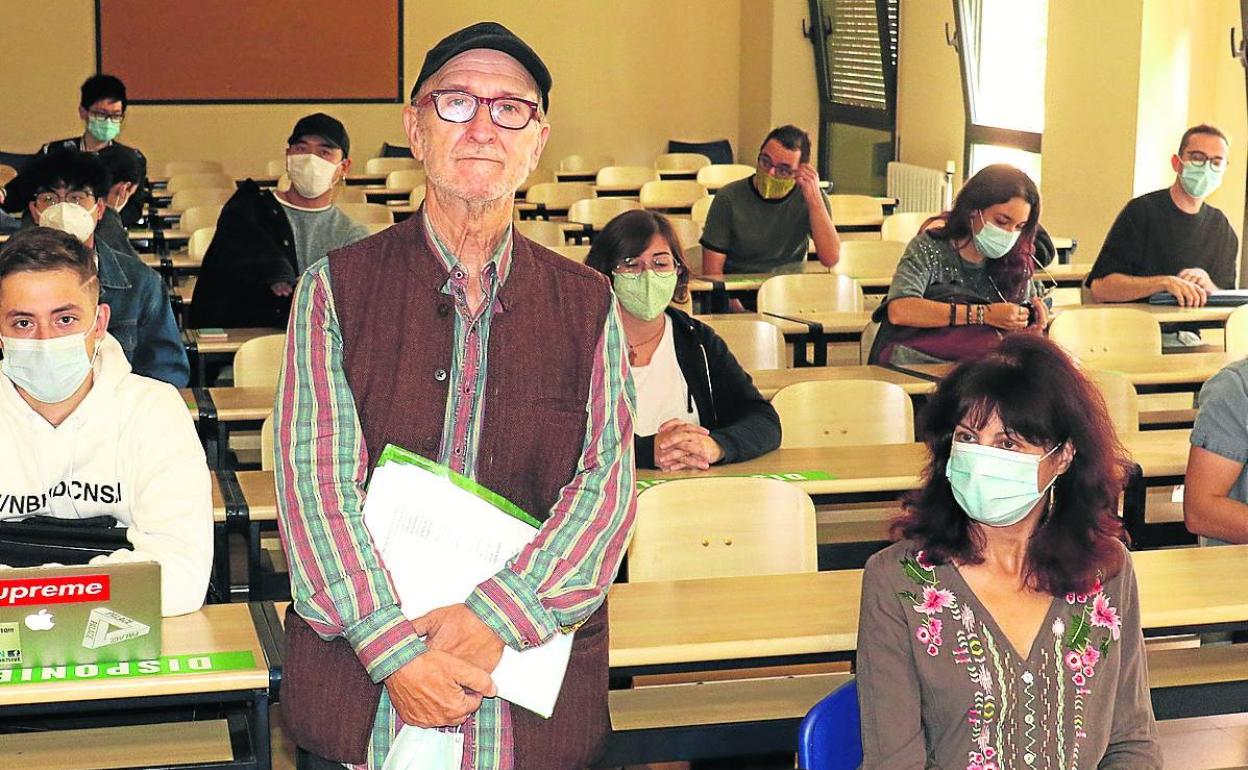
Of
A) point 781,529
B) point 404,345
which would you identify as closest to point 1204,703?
point 781,529

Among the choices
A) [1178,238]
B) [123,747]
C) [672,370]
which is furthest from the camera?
[1178,238]

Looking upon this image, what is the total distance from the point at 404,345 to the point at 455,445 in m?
0.14

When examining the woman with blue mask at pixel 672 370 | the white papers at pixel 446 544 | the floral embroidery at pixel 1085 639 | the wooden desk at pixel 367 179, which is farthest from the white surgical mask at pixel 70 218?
the wooden desk at pixel 367 179

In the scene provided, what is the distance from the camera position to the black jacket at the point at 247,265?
18.2ft

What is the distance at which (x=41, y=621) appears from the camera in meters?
2.38

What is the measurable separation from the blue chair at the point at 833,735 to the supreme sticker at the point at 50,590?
1034mm

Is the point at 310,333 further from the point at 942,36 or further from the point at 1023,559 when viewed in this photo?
the point at 942,36

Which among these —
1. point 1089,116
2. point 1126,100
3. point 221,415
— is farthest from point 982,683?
point 1089,116

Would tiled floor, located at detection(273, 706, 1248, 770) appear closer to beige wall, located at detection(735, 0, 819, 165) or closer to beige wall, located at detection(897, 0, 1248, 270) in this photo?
beige wall, located at detection(897, 0, 1248, 270)

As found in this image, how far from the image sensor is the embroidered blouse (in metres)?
2.24

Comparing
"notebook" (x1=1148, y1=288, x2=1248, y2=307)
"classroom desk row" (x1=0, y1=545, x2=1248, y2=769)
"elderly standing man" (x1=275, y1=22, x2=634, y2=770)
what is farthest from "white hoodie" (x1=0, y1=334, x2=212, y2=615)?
"notebook" (x1=1148, y1=288, x2=1248, y2=307)

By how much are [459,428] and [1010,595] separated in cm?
87

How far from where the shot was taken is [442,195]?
1991 millimetres

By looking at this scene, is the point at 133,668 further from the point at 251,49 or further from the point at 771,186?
the point at 251,49
